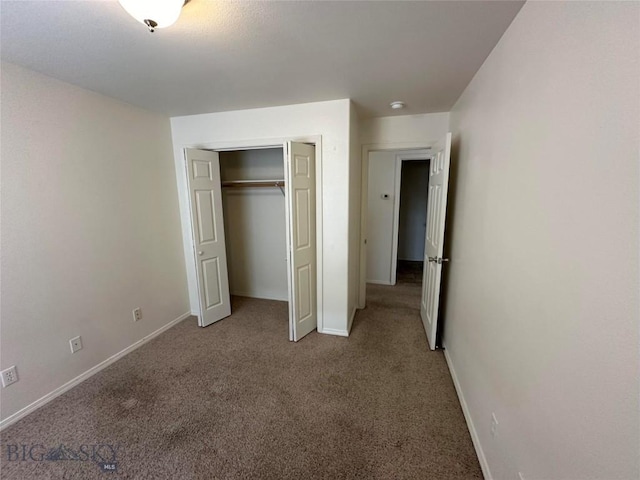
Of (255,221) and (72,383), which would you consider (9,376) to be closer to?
(72,383)

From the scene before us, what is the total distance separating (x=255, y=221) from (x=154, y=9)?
2.68 m

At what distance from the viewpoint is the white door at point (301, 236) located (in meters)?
2.49

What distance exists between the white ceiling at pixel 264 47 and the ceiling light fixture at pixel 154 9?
0.51 feet

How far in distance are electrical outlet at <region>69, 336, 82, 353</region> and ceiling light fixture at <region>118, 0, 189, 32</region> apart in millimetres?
2441

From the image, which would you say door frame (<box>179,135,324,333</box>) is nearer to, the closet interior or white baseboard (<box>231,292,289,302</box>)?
the closet interior

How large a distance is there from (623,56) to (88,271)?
10.9 feet

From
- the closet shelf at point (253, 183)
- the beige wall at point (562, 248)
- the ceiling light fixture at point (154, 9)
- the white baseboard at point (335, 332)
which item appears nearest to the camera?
the beige wall at point (562, 248)

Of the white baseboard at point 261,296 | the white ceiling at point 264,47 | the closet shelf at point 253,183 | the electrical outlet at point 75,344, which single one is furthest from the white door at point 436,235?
the electrical outlet at point 75,344

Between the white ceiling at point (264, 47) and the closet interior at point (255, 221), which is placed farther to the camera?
the closet interior at point (255, 221)

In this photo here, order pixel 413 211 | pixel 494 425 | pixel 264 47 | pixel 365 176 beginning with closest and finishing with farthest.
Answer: pixel 494 425 < pixel 264 47 < pixel 365 176 < pixel 413 211

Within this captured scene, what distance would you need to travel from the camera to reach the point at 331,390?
6.75 feet

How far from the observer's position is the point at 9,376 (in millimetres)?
1783

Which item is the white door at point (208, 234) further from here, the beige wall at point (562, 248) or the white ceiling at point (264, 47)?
the beige wall at point (562, 248)

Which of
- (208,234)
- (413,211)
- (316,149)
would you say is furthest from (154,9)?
(413,211)
